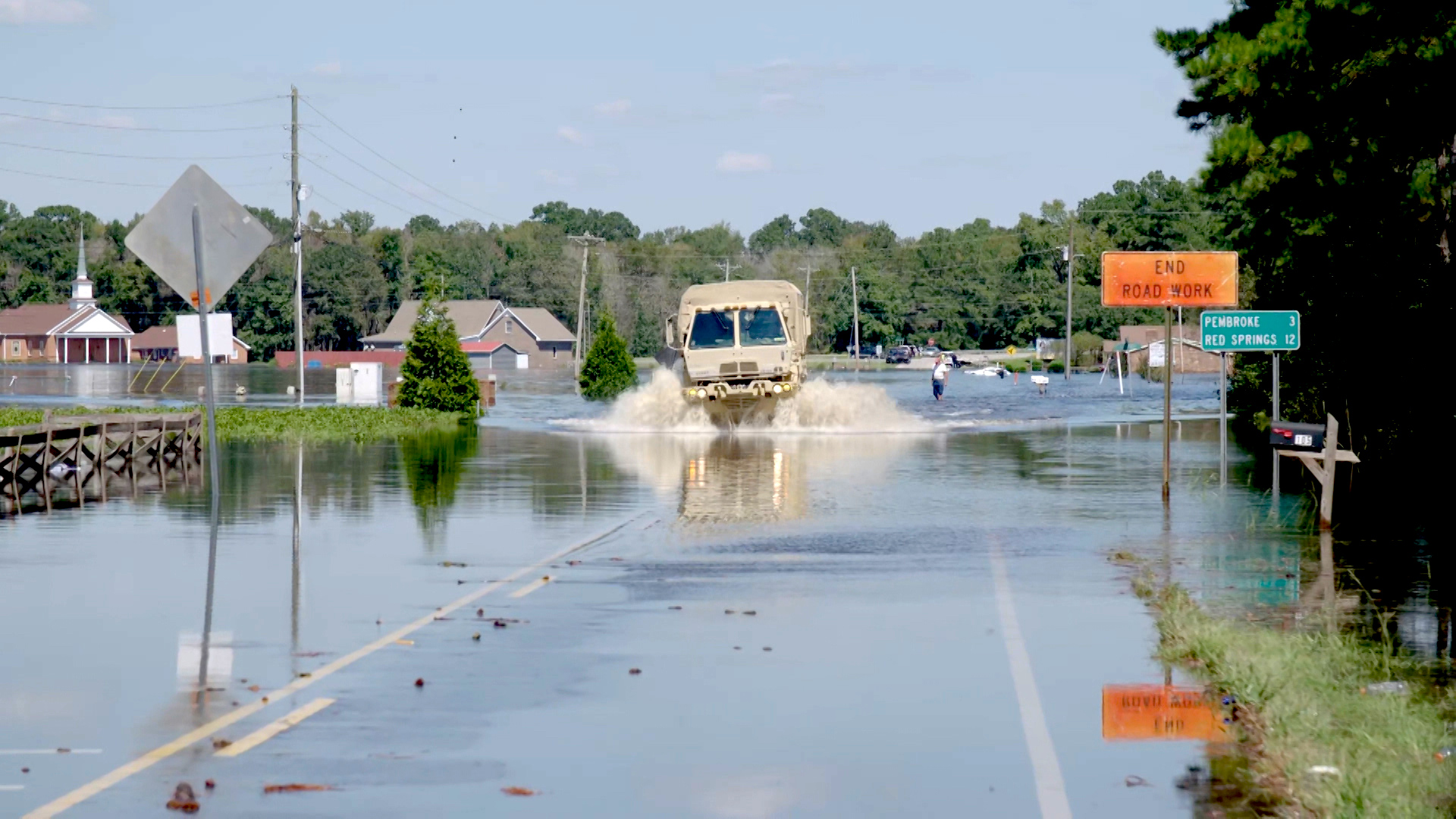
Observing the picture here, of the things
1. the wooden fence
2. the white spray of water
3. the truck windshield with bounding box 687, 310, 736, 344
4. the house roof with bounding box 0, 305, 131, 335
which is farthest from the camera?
the house roof with bounding box 0, 305, 131, 335

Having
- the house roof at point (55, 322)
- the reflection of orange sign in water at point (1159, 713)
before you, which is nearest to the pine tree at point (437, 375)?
the reflection of orange sign in water at point (1159, 713)

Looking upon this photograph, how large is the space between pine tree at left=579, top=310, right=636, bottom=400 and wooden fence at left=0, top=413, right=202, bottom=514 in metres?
36.8

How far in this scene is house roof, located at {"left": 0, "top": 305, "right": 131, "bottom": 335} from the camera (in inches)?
5915

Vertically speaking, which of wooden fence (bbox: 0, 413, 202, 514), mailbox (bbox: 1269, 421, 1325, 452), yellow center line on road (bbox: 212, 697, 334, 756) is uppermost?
mailbox (bbox: 1269, 421, 1325, 452)

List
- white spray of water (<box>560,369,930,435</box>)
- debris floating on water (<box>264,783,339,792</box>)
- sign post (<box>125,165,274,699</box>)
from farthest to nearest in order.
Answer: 1. white spray of water (<box>560,369,930,435</box>)
2. sign post (<box>125,165,274,699</box>)
3. debris floating on water (<box>264,783,339,792</box>)

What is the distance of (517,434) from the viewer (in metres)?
40.2

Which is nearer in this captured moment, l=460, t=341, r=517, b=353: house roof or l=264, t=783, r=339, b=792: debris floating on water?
l=264, t=783, r=339, b=792: debris floating on water

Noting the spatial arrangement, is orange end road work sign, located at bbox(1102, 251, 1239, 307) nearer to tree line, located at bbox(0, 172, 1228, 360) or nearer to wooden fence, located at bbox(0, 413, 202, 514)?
wooden fence, located at bbox(0, 413, 202, 514)

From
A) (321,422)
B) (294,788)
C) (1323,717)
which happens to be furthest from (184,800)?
(321,422)

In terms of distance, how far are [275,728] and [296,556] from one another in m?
7.10

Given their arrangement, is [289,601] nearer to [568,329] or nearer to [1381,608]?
[1381,608]

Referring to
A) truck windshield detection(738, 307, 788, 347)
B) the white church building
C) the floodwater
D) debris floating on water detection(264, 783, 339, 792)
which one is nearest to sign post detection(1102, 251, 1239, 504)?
the floodwater

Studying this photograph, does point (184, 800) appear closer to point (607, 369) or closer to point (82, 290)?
point (607, 369)

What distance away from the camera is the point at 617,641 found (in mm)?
11680
